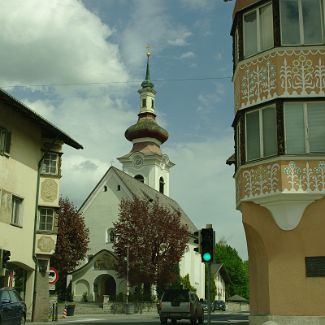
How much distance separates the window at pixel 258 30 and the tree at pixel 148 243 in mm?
40035

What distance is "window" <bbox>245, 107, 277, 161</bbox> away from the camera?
1812 cm

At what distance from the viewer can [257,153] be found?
1855 centimetres

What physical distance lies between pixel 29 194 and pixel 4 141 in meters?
3.41

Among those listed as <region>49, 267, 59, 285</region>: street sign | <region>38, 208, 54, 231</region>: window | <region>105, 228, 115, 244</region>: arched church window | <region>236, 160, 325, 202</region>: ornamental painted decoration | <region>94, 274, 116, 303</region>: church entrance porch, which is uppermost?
<region>105, 228, 115, 244</region>: arched church window

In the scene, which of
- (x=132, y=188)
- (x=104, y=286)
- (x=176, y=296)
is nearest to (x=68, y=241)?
(x=104, y=286)

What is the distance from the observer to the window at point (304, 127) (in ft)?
57.7

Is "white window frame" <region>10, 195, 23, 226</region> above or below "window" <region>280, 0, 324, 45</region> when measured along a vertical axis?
below

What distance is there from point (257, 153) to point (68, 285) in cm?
4826

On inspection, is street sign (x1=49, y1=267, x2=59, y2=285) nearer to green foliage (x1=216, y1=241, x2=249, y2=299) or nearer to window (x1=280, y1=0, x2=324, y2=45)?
window (x1=280, y1=0, x2=324, y2=45)

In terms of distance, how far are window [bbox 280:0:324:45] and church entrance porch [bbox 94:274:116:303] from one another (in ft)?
160

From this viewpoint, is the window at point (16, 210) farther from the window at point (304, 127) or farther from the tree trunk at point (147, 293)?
the tree trunk at point (147, 293)

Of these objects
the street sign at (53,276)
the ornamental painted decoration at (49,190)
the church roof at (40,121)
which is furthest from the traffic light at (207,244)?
the ornamental painted decoration at (49,190)

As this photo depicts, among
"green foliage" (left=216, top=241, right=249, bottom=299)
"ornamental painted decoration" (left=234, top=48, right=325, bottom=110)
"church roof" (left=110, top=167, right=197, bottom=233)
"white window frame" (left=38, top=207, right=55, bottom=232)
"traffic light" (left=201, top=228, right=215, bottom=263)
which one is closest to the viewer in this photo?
"traffic light" (left=201, top=228, right=215, bottom=263)

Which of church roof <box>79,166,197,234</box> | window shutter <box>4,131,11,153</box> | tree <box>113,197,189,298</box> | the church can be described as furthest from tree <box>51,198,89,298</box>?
window shutter <box>4,131,11,153</box>
